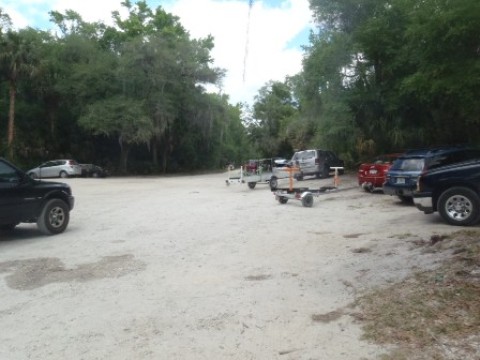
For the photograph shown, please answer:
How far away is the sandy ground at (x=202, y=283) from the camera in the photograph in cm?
409

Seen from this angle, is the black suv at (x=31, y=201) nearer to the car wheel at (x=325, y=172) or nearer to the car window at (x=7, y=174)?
the car window at (x=7, y=174)

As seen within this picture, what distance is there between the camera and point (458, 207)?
9.05m

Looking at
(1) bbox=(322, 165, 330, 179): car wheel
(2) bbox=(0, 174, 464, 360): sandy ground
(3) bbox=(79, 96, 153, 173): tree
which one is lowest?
(2) bbox=(0, 174, 464, 360): sandy ground

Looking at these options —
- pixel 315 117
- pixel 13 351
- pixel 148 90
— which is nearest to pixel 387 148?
pixel 315 117

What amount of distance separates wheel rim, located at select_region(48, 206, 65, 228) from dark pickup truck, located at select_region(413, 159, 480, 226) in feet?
25.2

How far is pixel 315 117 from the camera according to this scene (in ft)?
89.1

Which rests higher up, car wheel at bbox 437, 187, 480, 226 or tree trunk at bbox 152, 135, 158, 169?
tree trunk at bbox 152, 135, 158, 169

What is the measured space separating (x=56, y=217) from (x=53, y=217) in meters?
0.09

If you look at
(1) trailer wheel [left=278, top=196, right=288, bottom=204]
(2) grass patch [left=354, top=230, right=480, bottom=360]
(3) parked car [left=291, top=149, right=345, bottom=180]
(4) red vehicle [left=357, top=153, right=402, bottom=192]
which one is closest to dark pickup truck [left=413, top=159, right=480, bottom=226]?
(2) grass patch [left=354, top=230, right=480, bottom=360]

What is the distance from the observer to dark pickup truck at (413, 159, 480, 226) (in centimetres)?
891

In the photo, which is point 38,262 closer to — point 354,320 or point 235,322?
point 235,322

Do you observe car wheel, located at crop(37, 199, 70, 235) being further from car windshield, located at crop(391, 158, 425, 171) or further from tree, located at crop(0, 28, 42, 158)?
tree, located at crop(0, 28, 42, 158)

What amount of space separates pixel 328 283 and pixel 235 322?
1.60 m

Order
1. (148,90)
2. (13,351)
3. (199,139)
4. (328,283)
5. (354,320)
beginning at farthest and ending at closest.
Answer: (199,139) < (148,90) < (328,283) < (354,320) < (13,351)
